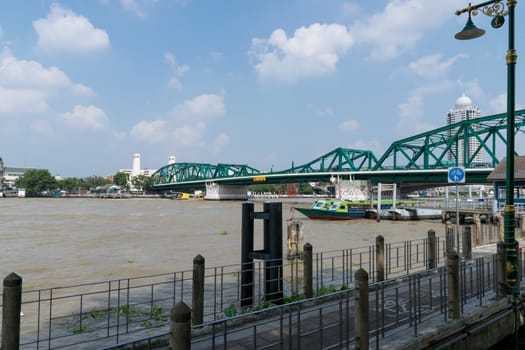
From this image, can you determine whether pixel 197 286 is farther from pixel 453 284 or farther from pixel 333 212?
pixel 333 212

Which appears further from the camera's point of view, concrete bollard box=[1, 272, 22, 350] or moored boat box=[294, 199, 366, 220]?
moored boat box=[294, 199, 366, 220]

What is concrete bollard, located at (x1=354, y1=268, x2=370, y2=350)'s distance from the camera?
5.68 m

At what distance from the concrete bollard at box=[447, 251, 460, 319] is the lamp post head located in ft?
18.2

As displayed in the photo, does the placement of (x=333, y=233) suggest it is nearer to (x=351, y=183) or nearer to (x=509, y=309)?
(x=509, y=309)

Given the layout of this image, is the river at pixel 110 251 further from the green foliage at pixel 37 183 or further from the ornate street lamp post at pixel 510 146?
the green foliage at pixel 37 183

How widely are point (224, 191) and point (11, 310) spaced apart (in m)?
127

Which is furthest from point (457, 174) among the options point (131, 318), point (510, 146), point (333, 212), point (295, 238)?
point (333, 212)

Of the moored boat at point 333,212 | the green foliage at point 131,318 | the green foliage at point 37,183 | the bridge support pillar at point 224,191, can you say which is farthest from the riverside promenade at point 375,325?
the green foliage at point 37,183

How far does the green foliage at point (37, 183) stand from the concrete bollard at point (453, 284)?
7371 inches

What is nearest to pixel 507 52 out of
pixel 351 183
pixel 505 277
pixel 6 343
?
pixel 505 277

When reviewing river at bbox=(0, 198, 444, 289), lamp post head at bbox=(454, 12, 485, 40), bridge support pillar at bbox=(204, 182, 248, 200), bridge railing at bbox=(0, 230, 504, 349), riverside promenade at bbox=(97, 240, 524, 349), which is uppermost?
lamp post head at bbox=(454, 12, 485, 40)

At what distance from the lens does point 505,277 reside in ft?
29.6

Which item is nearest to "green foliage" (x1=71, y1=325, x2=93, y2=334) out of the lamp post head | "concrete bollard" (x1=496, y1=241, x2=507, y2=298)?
"concrete bollard" (x1=496, y1=241, x2=507, y2=298)

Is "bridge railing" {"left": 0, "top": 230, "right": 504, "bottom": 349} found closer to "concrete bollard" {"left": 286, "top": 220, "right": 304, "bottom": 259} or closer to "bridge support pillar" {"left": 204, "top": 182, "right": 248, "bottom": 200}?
"concrete bollard" {"left": 286, "top": 220, "right": 304, "bottom": 259}
